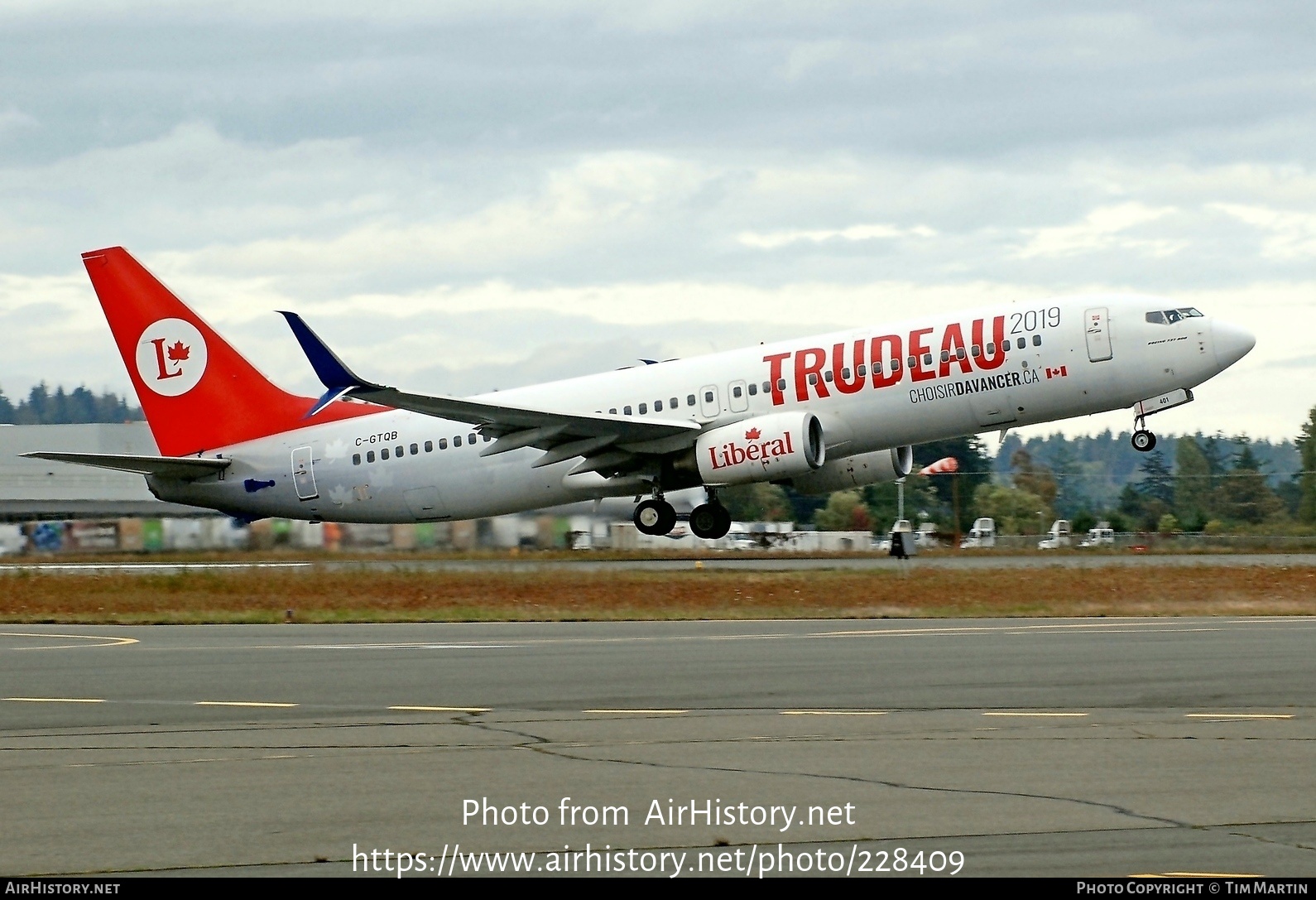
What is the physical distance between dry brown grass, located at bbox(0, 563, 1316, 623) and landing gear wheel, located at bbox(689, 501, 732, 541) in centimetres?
264

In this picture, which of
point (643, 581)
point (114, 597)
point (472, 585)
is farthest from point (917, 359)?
point (114, 597)

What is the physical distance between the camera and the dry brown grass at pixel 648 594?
79.2ft

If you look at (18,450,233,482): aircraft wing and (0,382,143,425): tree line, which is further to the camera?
(0,382,143,425): tree line

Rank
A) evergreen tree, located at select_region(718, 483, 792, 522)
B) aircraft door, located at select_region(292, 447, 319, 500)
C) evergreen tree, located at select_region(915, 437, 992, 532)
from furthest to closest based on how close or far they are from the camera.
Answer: evergreen tree, located at select_region(915, 437, 992, 532)
evergreen tree, located at select_region(718, 483, 792, 522)
aircraft door, located at select_region(292, 447, 319, 500)

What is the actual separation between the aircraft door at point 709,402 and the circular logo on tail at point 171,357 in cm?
1318

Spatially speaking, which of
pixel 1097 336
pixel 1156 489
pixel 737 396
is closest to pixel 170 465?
pixel 737 396

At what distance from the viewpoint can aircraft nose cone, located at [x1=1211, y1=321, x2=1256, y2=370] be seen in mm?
32219

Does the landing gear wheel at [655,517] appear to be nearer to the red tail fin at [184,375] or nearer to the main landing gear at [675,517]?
the main landing gear at [675,517]

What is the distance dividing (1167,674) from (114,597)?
66.0 ft

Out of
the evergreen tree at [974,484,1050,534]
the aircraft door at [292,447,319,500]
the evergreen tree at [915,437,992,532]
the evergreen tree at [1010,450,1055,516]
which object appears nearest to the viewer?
the aircraft door at [292,447,319,500]

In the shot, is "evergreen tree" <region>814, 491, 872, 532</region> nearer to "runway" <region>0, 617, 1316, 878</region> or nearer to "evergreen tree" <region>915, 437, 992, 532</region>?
"evergreen tree" <region>915, 437, 992, 532</region>

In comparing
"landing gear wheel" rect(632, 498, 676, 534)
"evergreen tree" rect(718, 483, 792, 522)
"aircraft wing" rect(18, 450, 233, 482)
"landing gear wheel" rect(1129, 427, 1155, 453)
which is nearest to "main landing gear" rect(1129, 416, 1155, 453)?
"landing gear wheel" rect(1129, 427, 1155, 453)

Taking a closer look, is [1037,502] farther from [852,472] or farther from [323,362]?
[323,362]

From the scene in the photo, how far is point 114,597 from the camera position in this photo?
93.4 ft
